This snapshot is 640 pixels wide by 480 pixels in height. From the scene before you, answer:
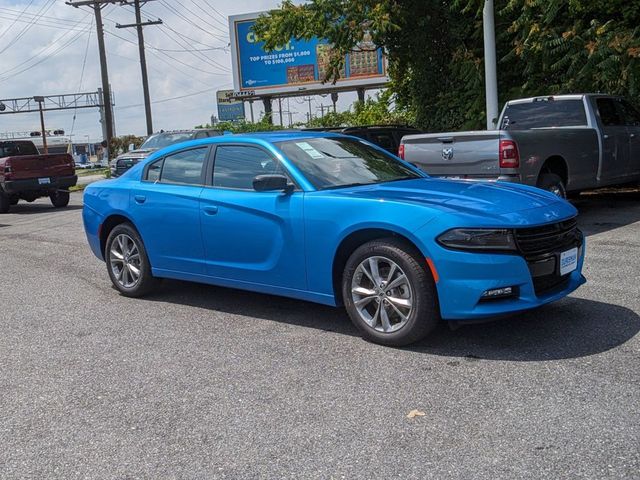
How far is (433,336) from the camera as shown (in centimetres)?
538

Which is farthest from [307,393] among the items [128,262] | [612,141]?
[612,141]

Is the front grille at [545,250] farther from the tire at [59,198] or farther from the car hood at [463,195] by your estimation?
the tire at [59,198]

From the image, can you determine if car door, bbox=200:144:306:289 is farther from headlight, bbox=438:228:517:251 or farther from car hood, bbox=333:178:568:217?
headlight, bbox=438:228:517:251

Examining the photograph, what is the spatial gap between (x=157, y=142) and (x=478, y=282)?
57.5 ft

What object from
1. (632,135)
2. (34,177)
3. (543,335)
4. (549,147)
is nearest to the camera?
(543,335)

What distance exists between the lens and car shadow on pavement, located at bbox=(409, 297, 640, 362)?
192 inches

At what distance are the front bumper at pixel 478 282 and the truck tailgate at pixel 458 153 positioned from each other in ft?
15.0

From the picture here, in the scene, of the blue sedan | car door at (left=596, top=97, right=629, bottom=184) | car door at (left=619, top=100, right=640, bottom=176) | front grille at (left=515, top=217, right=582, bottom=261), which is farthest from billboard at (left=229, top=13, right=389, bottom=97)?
front grille at (left=515, top=217, right=582, bottom=261)

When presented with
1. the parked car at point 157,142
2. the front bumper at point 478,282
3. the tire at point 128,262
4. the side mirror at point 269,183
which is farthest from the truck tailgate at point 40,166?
the front bumper at point 478,282

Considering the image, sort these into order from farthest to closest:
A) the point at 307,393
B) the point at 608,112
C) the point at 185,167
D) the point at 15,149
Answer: the point at 15,149
the point at 608,112
the point at 185,167
the point at 307,393

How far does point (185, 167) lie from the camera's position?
675 centimetres

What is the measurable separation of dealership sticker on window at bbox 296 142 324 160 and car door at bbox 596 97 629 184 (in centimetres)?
679

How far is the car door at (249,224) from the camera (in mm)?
5672

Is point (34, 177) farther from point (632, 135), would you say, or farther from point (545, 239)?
point (545, 239)
